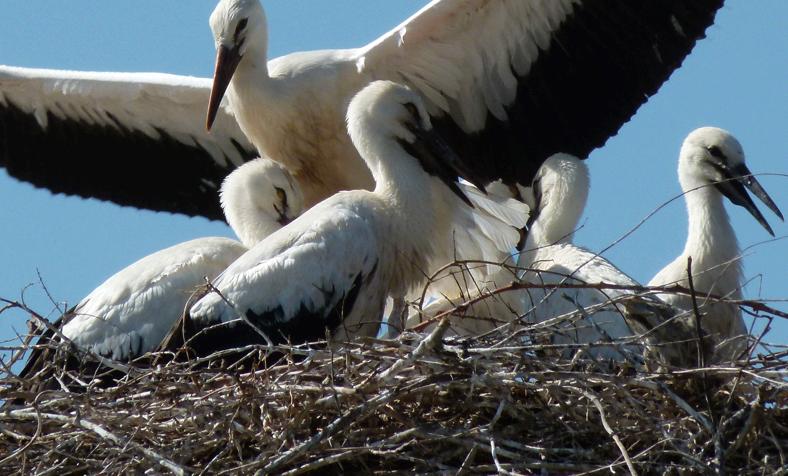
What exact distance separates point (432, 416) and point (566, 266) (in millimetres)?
1422

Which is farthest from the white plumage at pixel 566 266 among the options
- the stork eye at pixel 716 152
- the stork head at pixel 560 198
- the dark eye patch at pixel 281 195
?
the dark eye patch at pixel 281 195

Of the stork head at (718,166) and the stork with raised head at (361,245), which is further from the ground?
the stork head at (718,166)

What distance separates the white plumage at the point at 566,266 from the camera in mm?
6539

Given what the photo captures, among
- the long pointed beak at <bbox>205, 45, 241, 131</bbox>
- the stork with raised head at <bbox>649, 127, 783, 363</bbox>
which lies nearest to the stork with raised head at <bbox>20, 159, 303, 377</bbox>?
the long pointed beak at <bbox>205, 45, 241, 131</bbox>

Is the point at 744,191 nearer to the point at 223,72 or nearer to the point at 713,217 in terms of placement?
the point at 713,217

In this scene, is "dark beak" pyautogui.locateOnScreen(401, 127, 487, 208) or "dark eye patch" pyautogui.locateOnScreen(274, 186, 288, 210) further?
"dark eye patch" pyautogui.locateOnScreen(274, 186, 288, 210)

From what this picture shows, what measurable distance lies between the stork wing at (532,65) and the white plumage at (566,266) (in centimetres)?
19

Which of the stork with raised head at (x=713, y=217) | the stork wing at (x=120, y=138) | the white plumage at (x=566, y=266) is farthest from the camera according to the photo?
the stork wing at (x=120, y=138)

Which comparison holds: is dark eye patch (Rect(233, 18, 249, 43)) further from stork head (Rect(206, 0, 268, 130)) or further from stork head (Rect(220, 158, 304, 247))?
stork head (Rect(220, 158, 304, 247))

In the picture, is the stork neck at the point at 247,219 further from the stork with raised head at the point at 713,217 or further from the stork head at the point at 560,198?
the stork with raised head at the point at 713,217

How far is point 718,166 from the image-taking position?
310 inches

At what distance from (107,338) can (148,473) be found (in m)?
1.33

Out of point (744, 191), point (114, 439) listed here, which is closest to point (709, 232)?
point (744, 191)

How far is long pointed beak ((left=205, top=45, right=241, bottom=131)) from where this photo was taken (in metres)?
7.83
